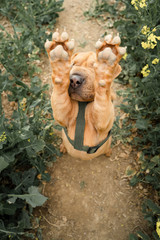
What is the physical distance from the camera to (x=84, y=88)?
1.81 metres

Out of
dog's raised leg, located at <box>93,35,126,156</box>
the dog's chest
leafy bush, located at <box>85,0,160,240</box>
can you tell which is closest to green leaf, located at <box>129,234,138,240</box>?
leafy bush, located at <box>85,0,160,240</box>

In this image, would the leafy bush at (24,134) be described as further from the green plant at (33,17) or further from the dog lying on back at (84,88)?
the dog lying on back at (84,88)

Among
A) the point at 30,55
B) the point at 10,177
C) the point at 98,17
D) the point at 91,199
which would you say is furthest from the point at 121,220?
the point at 98,17

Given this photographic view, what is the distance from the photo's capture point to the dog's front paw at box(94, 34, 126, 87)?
1.53m

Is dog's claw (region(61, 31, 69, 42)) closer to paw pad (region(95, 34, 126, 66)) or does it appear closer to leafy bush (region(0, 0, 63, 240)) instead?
paw pad (region(95, 34, 126, 66))

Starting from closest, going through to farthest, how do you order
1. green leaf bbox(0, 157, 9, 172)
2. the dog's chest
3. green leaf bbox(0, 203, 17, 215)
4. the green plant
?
1. the dog's chest
2. green leaf bbox(0, 157, 9, 172)
3. green leaf bbox(0, 203, 17, 215)
4. the green plant

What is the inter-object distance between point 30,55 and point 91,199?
247 centimetres

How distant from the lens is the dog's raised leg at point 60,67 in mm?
1581

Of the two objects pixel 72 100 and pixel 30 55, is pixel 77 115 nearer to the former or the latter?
pixel 72 100

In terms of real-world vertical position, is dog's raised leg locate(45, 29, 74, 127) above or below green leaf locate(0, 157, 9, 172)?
above

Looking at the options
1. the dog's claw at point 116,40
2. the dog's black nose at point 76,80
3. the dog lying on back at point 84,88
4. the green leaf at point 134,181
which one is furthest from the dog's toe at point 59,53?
the green leaf at point 134,181

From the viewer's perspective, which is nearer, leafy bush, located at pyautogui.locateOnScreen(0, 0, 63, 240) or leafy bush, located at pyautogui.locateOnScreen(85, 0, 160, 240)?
leafy bush, located at pyautogui.locateOnScreen(0, 0, 63, 240)

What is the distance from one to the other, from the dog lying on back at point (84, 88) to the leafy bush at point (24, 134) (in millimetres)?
587

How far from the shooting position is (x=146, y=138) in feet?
10.3
